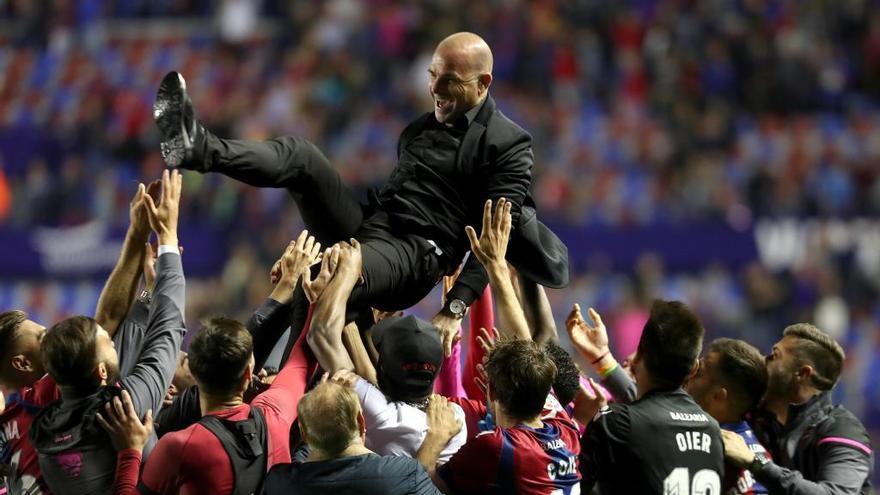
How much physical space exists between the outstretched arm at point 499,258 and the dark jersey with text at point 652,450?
2.13 ft

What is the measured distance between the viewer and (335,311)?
5.11 metres

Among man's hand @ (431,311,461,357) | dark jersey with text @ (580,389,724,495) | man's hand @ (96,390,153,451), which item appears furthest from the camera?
man's hand @ (431,311,461,357)

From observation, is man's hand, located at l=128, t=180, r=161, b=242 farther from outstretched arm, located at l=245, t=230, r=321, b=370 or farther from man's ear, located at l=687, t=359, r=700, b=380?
man's ear, located at l=687, t=359, r=700, b=380

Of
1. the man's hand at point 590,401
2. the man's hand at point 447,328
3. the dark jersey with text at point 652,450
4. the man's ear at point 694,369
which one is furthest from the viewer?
the man's hand at point 447,328

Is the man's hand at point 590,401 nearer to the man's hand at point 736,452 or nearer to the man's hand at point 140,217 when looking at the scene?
the man's hand at point 736,452

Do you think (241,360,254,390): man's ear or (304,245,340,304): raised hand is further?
(304,245,340,304): raised hand

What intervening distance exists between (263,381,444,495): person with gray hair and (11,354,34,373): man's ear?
1.25m

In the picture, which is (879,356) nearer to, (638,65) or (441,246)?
(638,65)

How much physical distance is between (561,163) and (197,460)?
1104 cm

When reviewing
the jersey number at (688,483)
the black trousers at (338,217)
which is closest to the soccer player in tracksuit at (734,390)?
the jersey number at (688,483)

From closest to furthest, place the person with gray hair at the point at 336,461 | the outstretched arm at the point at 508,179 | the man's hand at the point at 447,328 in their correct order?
the person with gray hair at the point at 336,461 → the man's hand at the point at 447,328 → the outstretched arm at the point at 508,179

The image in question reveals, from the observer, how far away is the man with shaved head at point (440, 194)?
566cm

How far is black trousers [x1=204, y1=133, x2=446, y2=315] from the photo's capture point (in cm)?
542

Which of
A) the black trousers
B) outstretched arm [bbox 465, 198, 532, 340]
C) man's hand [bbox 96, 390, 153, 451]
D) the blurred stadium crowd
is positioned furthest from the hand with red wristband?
the blurred stadium crowd
